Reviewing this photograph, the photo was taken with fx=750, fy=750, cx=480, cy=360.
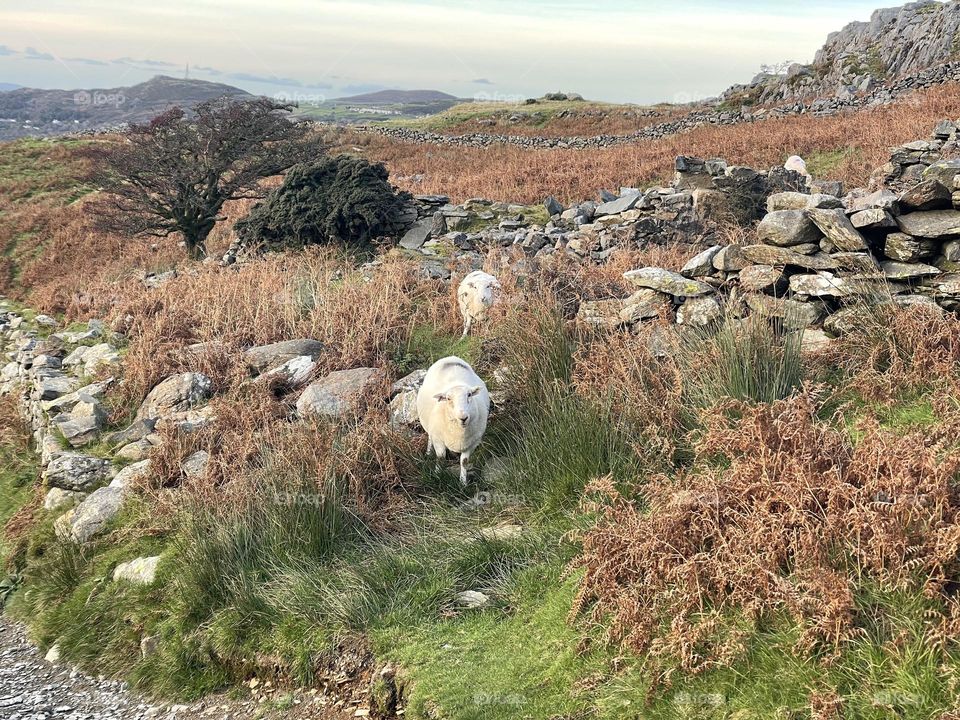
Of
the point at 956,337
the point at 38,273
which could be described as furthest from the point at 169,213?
the point at 956,337

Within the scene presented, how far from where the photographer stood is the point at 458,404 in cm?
739

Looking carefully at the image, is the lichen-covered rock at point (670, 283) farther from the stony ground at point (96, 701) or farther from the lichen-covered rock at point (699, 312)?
the stony ground at point (96, 701)

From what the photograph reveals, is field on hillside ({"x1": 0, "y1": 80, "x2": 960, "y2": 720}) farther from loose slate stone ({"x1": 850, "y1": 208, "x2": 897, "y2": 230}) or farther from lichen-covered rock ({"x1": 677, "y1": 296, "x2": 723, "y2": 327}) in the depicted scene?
loose slate stone ({"x1": 850, "y1": 208, "x2": 897, "y2": 230})

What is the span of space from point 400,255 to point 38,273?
13.2m

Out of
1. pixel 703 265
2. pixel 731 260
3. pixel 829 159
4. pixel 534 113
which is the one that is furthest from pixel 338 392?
pixel 534 113

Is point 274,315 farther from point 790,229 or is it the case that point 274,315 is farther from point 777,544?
point 777,544

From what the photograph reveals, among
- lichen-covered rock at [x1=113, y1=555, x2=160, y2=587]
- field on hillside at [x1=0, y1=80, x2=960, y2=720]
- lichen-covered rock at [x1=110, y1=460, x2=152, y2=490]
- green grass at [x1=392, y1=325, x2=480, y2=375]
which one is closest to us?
field on hillside at [x1=0, y1=80, x2=960, y2=720]

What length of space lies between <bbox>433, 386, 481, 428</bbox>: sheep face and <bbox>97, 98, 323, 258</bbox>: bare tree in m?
14.4

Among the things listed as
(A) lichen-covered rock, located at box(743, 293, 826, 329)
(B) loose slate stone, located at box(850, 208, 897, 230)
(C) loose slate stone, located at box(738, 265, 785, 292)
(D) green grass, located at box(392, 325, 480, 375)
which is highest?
(B) loose slate stone, located at box(850, 208, 897, 230)

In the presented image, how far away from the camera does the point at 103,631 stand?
6.80 meters

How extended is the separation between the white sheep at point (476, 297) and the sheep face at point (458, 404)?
119 inches

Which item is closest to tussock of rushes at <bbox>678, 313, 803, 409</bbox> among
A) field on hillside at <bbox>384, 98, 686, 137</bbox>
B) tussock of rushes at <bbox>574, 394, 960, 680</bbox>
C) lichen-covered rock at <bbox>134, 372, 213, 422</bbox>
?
tussock of rushes at <bbox>574, 394, 960, 680</bbox>

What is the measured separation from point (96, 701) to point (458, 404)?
3.96m

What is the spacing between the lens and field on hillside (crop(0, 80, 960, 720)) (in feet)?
13.5
